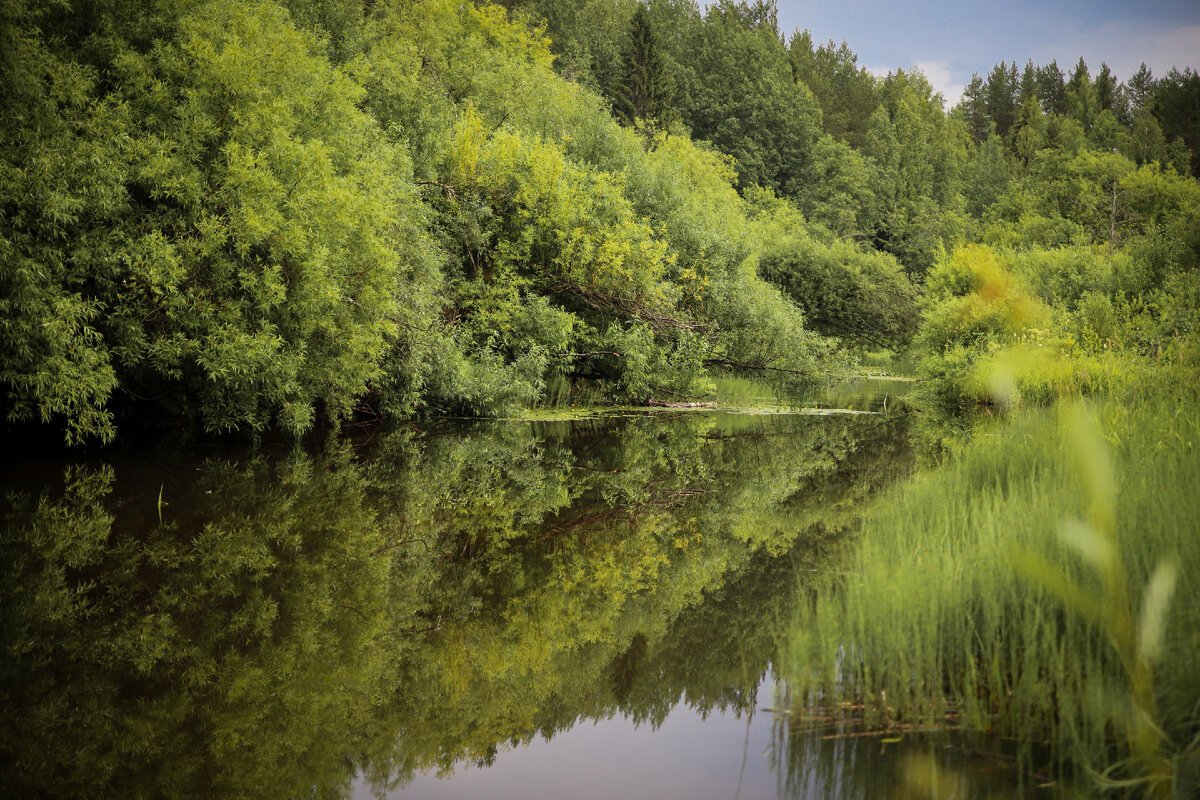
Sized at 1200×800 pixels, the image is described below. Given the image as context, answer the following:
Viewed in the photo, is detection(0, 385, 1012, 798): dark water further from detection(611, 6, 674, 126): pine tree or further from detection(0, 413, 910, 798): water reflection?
detection(611, 6, 674, 126): pine tree

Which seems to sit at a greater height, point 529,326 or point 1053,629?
point 529,326

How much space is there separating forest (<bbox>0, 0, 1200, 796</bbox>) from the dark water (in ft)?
0.61

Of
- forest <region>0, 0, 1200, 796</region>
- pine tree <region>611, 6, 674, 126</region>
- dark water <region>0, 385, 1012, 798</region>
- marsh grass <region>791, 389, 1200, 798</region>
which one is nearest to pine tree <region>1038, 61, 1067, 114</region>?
pine tree <region>611, 6, 674, 126</region>

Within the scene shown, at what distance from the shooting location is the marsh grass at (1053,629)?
3008 millimetres

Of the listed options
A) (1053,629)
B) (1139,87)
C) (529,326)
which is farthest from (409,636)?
(1139,87)

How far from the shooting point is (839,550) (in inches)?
295

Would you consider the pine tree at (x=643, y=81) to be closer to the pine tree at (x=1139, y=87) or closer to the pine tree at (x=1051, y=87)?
the pine tree at (x=1139, y=87)

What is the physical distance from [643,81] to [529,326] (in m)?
36.8

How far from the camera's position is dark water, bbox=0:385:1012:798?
3949mm

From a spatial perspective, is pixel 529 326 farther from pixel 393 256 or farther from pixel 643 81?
pixel 643 81

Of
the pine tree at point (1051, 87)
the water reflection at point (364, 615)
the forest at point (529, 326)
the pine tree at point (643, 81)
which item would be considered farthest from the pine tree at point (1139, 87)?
the water reflection at point (364, 615)

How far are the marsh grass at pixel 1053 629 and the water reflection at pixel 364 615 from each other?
0.76 m

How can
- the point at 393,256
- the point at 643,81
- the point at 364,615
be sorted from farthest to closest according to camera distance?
the point at 643,81 → the point at 393,256 → the point at 364,615

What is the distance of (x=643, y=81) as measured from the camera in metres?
52.3
